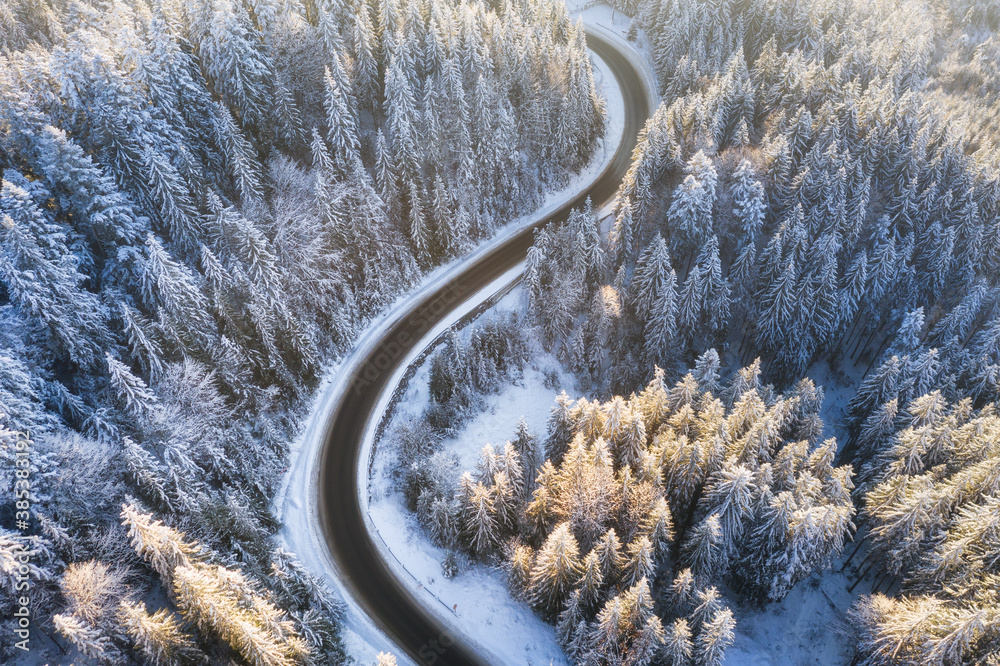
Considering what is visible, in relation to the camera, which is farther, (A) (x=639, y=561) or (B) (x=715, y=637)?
(A) (x=639, y=561)

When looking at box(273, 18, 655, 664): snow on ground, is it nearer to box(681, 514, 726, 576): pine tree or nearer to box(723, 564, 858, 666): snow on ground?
box(681, 514, 726, 576): pine tree

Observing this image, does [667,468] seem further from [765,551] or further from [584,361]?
[584,361]

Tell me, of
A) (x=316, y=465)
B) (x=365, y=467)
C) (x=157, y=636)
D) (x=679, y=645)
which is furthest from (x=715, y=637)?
(x=316, y=465)

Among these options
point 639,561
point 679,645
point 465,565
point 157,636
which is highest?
point 157,636

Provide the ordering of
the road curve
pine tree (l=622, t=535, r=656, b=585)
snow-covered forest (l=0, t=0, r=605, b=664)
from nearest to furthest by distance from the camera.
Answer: snow-covered forest (l=0, t=0, r=605, b=664) < pine tree (l=622, t=535, r=656, b=585) < the road curve

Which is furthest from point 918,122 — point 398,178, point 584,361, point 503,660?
point 503,660

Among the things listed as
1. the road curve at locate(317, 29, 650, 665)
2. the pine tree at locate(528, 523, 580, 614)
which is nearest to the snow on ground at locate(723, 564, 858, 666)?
the pine tree at locate(528, 523, 580, 614)

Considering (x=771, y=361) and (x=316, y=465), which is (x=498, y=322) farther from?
(x=771, y=361)
